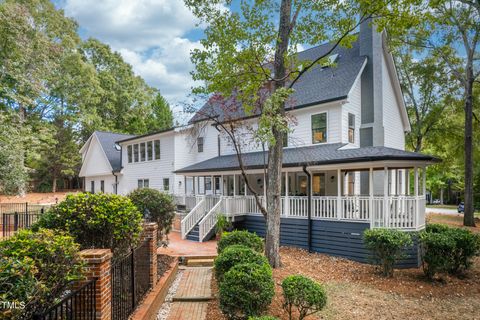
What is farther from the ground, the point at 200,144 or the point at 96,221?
the point at 200,144

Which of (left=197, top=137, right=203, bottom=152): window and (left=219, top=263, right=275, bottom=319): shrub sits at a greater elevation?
(left=197, top=137, right=203, bottom=152): window

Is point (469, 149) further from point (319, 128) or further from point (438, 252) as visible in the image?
point (438, 252)

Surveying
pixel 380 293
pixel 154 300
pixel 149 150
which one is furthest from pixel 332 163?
pixel 149 150

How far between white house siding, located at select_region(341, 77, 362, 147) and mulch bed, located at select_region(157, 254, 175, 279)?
352 inches

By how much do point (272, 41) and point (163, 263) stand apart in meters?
7.32

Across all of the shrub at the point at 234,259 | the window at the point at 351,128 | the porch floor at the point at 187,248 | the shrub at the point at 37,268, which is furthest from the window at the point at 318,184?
the shrub at the point at 37,268

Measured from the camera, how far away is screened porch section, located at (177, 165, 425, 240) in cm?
1043

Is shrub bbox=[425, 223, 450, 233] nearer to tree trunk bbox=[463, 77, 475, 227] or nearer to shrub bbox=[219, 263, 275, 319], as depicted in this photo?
shrub bbox=[219, 263, 275, 319]

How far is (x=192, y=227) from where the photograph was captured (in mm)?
13688

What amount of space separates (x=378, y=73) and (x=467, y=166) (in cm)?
865

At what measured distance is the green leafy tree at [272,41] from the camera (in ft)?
27.9

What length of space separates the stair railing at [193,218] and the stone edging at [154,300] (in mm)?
5353

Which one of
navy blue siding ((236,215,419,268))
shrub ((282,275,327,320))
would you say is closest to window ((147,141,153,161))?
navy blue siding ((236,215,419,268))

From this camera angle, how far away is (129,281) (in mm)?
5887
